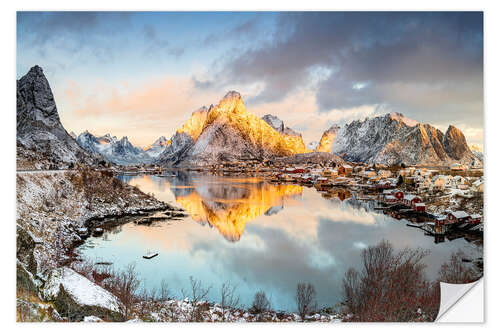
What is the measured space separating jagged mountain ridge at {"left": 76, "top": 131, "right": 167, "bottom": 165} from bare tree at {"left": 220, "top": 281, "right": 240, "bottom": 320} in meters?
3.39

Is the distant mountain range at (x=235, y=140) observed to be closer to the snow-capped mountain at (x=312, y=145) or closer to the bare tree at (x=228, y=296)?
the snow-capped mountain at (x=312, y=145)

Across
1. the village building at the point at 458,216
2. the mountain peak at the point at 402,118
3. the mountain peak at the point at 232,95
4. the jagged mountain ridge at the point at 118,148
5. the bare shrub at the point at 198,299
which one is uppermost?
the mountain peak at the point at 232,95

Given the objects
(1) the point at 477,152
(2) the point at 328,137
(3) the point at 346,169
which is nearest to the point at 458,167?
(1) the point at 477,152

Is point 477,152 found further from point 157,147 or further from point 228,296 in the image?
point 157,147

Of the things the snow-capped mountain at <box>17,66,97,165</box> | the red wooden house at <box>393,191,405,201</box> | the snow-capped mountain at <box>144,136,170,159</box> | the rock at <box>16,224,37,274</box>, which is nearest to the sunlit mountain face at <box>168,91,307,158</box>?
the snow-capped mountain at <box>144,136,170,159</box>

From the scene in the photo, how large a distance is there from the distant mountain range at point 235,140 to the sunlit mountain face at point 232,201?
1036 millimetres

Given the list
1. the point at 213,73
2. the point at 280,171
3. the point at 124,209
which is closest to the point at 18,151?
the point at 213,73

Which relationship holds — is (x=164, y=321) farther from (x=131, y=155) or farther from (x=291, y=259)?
(x=131, y=155)

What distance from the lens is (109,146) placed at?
5.39m

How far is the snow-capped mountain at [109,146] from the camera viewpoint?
511 cm

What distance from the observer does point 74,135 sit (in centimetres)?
487

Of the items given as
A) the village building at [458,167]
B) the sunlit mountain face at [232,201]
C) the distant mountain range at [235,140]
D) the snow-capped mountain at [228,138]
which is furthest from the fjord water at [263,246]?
the snow-capped mountain at [228,138]

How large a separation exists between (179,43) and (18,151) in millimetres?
3075

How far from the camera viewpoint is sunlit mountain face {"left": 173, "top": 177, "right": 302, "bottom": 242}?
543 cm
